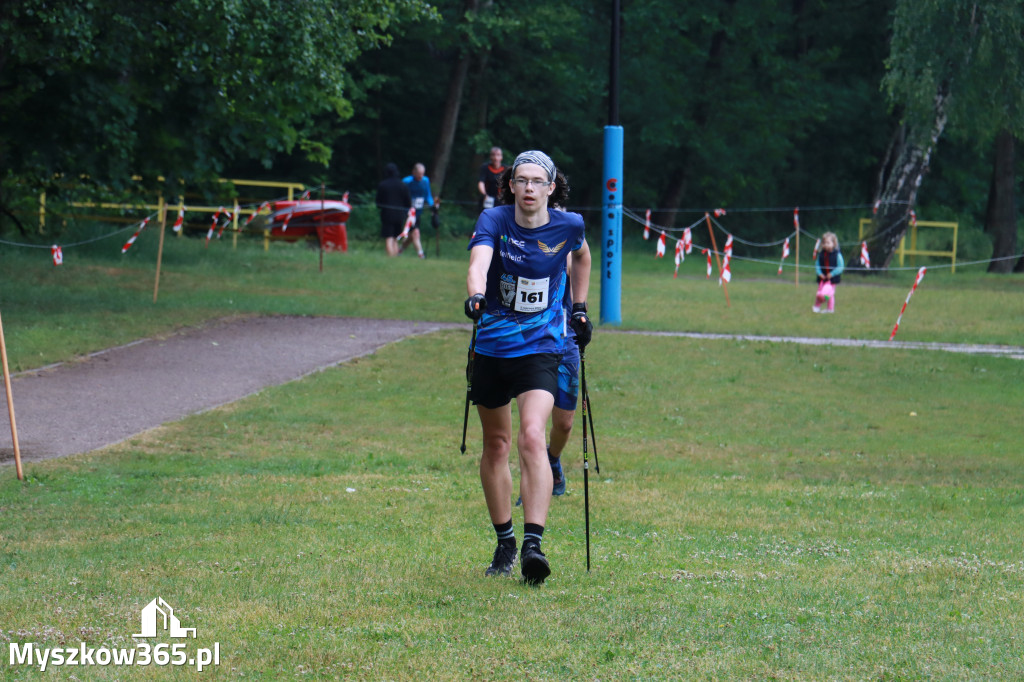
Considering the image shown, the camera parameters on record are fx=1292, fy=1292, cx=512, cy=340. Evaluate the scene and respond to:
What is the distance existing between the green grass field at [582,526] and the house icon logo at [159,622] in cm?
8

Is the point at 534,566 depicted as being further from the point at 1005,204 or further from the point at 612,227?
the point at 1005,204

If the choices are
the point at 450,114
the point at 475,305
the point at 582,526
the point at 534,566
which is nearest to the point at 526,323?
the point at 475,305

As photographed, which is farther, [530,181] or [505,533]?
[505,533]

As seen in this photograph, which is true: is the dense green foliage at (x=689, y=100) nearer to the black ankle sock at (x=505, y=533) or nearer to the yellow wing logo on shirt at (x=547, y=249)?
the yellow wing logo on shirt at (x=547, y=249)

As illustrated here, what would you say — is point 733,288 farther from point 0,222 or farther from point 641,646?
point 641,646

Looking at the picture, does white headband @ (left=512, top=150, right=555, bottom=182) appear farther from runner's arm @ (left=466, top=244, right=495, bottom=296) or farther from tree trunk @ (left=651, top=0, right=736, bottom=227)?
tree trunk @ (left=651, top=0, right=736, bottom=227)

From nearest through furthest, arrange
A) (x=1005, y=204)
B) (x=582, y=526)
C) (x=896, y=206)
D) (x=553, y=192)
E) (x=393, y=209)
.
Result: 1. (x=553, y=192)
2. (x=582, y=526)
3. (x=393, y=209)
4. (x=896, y=206)
5. (x=1005, y=204)

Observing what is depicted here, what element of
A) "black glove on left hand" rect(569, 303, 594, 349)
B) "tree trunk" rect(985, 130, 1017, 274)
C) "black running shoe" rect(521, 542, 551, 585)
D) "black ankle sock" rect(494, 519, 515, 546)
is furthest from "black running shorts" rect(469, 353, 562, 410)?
"tree trunk" rect(985, 130, 1017, 274)

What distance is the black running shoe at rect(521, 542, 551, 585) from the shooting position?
18.4 ft

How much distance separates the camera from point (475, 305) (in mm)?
5422

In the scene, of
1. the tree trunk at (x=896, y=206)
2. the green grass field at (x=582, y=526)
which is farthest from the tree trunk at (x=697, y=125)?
the green grass field at (x=582, y=526)

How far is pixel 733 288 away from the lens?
1012 inches

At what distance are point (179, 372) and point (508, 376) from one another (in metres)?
8.16

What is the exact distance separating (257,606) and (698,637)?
177cm
